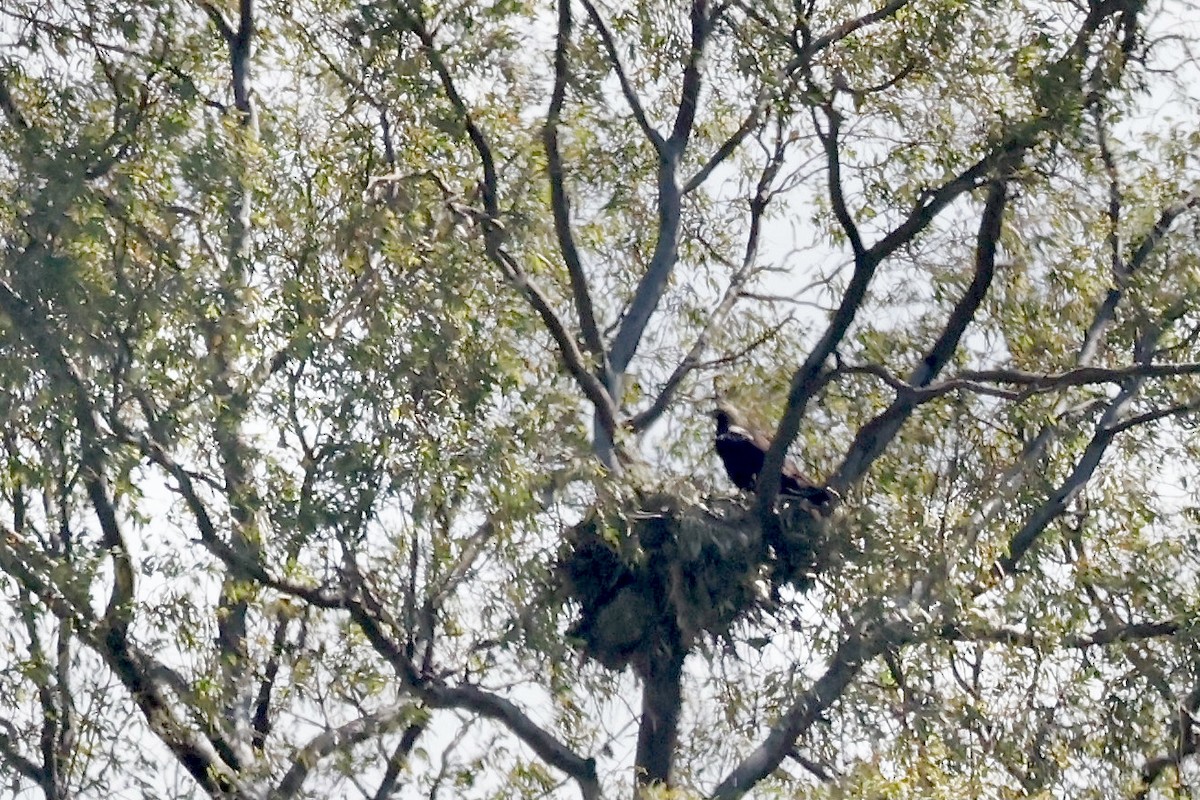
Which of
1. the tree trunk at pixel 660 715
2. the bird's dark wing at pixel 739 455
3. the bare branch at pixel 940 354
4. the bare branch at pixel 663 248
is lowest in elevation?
the tree trunk at pixel 660 715

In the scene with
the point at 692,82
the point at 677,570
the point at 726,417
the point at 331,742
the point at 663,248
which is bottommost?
the point at 331,742

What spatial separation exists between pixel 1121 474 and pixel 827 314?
2.16m

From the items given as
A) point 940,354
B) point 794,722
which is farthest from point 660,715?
point 940,354

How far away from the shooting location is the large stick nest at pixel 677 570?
9.20m

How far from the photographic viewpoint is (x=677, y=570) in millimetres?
9234

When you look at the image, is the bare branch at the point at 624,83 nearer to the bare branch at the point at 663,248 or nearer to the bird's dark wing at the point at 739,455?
the bare branch at the point at 663,248

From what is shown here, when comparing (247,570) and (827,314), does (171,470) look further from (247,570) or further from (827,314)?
(827,314)

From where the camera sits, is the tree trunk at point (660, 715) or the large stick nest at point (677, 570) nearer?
the large stick nest at point (677, 570)

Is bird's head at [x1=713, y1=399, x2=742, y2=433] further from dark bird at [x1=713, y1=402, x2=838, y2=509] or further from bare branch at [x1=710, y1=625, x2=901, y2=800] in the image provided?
bare branch at [x1=710, y1=625, x2=901, y2=800]

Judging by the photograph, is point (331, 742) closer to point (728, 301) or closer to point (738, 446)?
point (738, 446)

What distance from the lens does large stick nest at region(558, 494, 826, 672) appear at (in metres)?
9.20

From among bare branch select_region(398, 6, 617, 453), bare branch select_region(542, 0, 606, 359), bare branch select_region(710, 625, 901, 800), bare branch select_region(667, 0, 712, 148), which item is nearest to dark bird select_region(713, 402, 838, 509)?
bare branch select_region(398, 6, 617, 453)

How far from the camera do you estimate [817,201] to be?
465 inches

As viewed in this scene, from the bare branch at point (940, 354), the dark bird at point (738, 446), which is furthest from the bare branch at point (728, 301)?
the bare branch at point (940, 354)
